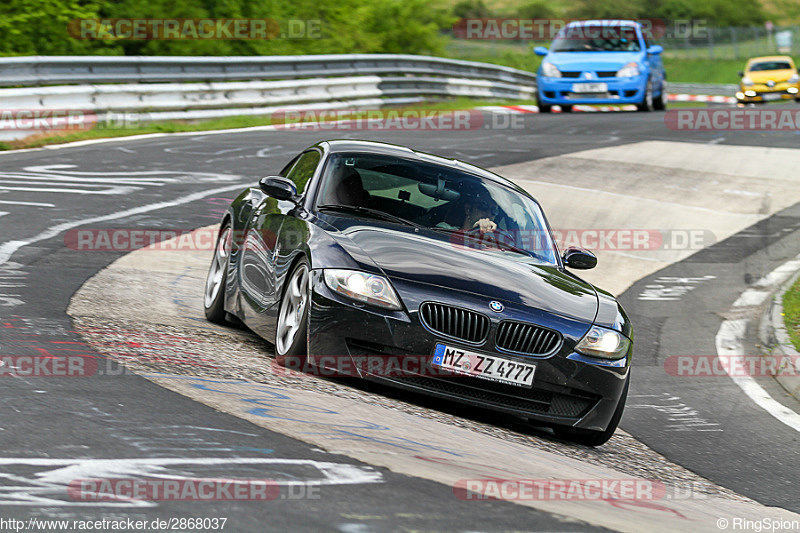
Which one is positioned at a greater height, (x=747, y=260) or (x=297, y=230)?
(x=297, y=230)

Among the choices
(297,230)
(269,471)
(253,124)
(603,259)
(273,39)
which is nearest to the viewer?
(269,471)

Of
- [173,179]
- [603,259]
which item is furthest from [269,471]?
[173,179]

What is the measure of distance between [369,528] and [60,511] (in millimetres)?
970

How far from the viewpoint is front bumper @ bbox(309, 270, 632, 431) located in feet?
20.1

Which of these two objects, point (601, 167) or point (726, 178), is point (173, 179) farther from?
point (726, 178)

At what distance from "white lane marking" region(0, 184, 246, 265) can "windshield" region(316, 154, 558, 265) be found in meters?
3.33

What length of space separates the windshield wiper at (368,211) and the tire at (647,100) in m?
20.8

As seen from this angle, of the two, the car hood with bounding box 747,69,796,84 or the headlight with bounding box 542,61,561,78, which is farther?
the car hood with bounding box 747,69,796,84

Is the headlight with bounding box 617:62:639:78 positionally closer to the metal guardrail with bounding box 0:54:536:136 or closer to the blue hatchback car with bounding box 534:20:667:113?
the blue hatchback car with bounding box 534:20:667:113

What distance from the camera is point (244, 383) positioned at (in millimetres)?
5965

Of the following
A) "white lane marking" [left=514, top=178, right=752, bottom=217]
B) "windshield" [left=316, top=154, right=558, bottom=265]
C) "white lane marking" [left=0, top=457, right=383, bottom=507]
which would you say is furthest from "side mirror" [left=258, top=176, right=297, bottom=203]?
"white lane marking" [left=514, top=178, right=752, bottom=217]

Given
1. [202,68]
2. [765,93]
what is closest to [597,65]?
[202,68]

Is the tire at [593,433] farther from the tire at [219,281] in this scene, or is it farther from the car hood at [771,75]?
the car hood at [771,75]

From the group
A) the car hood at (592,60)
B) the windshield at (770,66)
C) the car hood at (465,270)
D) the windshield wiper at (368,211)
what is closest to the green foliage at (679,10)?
the windshield at (770,66)
